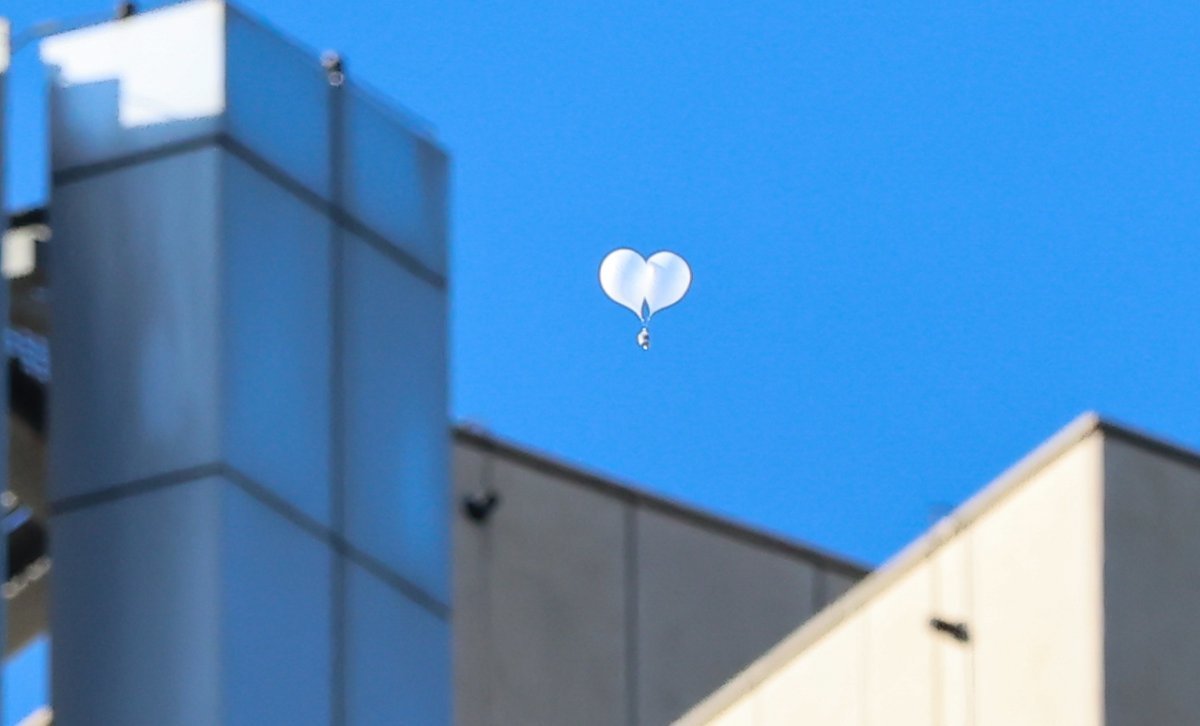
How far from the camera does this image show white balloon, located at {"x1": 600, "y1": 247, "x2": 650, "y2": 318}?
36.0 metres

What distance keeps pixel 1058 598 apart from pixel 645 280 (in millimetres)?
9618

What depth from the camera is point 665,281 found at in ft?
118

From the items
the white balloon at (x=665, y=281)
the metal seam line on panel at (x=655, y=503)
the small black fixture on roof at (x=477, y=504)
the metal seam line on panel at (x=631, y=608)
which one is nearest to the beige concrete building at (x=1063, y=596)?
the white balloon at (x=665, y=281)

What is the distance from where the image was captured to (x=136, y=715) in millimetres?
18438

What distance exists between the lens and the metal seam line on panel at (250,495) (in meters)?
18.7

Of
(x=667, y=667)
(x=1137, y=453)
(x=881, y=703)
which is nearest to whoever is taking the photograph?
(x=1137, y=453)

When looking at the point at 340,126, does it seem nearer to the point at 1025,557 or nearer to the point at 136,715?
the point at 136,715

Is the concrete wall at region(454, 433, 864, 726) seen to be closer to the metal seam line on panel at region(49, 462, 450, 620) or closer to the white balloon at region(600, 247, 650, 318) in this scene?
the white balloon at region(600, 247, 650, 318)

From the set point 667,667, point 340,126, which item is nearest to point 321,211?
point 340,126

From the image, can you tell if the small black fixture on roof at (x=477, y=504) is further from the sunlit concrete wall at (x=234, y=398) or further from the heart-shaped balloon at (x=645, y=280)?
the sunlit concrete wall at (x=234, y=398)

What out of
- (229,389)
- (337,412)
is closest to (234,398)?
(229,389)

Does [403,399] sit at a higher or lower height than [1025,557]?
lower

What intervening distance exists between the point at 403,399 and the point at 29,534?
2.06 metres

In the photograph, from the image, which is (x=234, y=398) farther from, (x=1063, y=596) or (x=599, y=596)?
(x=599, y=596)
